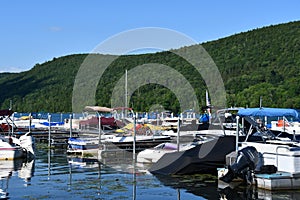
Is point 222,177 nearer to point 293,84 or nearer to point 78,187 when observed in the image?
point 78,187

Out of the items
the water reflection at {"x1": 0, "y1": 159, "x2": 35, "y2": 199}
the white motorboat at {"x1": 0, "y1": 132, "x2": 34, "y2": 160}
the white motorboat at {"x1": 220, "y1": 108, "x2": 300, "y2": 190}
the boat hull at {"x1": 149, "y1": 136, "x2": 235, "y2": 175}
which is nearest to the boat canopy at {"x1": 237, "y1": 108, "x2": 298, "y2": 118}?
the boat hull at {"x1": 149, "y1": 136, "x2": 235, "y2": 175}

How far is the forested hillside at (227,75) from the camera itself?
265 ft

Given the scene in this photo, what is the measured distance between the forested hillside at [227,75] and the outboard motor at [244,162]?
59.6 meters

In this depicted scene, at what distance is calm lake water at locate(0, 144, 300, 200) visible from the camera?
1546 centimetres

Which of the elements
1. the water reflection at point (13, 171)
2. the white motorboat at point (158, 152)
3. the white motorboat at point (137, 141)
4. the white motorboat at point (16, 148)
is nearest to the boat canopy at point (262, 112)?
the white motorboat at point (158, 152)

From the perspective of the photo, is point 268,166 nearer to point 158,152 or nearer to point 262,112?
point 262,112

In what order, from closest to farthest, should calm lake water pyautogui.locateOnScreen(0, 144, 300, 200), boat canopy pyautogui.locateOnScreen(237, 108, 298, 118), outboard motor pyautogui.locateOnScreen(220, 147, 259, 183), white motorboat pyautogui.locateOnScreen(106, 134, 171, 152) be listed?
calm lake water pyautogui.locateOnScreen(0, 144, 300, 200) < outboard motor pyautogui.locateOnScreen(220, 147, 259, 183) < boat canopy pyautogui.locateOnScreen(237, 108, 298, 118) < white motorboat pyautogui.locateOnScreen(106, 134, 171, 152)

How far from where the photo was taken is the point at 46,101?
367 ft

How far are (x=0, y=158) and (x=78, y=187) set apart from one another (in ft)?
30.1

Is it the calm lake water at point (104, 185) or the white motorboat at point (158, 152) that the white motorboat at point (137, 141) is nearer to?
the white motorboat at point (158, 152)

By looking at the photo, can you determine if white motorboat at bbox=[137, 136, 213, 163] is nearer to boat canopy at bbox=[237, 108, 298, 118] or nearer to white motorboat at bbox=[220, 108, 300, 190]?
boat canopy at bbox=[237, 108, 298, 118]

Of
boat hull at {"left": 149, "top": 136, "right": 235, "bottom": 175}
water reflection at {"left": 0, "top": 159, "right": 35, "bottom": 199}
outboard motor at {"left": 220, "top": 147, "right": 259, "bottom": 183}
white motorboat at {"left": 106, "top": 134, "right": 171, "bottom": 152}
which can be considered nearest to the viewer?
outboard motor at {"left": 220, "top": 147, "right": 259, "bottom": 183}

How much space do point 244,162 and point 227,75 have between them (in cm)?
8442

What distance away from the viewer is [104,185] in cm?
1741
